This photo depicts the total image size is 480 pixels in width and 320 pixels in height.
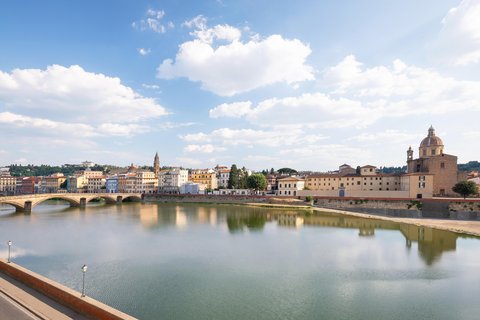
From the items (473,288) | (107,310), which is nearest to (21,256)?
(107,310)

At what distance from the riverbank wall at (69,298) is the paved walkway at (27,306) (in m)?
0.19

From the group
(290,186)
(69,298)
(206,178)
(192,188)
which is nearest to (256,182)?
(290,186)

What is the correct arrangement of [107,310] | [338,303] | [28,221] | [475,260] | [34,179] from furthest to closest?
[34,179], [28,221], [475,260], [338,303], [107,310]

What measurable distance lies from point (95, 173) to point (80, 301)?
15247cm

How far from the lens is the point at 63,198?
2687 inches

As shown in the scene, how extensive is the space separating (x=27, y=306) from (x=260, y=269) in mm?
14993

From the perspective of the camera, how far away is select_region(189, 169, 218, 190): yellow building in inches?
4538

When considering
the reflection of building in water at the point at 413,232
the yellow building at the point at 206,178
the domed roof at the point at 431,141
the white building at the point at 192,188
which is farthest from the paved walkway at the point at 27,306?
the yellow building at the point at 206,178

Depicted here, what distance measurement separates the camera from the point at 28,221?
4528 centimetres

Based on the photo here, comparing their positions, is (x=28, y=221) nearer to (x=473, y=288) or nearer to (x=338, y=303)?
(x=338, y=303)

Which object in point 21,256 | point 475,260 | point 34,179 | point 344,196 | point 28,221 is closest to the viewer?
point 21,256

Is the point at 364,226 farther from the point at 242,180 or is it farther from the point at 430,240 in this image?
the point at 242,180

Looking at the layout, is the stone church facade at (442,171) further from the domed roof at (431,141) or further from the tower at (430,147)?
the domed roof at (431,141)

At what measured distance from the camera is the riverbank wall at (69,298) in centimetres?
1122
